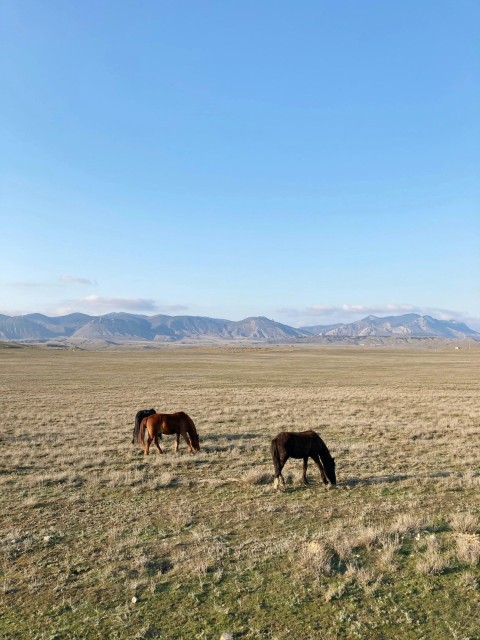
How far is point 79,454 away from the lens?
16.0 meters

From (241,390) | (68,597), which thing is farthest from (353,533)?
(241,390)

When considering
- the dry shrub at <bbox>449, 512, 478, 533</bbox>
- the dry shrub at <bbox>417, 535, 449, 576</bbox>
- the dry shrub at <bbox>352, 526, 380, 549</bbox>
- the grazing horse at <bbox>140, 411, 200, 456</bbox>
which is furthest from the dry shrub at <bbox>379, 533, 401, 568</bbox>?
the grazing horse at <bbox>140, 411, 200, 456</bbox>

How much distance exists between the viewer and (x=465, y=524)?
8.91 meters

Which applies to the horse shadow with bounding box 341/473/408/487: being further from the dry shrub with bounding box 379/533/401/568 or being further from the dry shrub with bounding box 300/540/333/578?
the dry shrub with bounding box 300/540/333/578

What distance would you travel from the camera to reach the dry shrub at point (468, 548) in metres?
7.48

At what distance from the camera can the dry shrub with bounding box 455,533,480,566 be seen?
24.5 feet

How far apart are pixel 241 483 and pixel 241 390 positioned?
27683 millimetres

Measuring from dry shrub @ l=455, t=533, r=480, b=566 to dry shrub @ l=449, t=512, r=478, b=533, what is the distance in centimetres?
55

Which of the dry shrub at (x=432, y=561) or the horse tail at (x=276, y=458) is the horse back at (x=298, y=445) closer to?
the horse tail at (x=276, y=458)

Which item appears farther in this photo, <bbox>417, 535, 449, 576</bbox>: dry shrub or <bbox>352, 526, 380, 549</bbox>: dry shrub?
<bbox>352, 526, 380, 549</bbox>: dry shrub

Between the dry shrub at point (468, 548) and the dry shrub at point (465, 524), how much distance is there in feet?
1.81

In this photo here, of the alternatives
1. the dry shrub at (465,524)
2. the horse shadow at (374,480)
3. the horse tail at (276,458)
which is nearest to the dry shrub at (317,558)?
the dry shrub at (465,524)

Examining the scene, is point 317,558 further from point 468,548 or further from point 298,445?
point 298,445

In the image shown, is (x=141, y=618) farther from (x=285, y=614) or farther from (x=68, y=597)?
(x=285, y=614)
